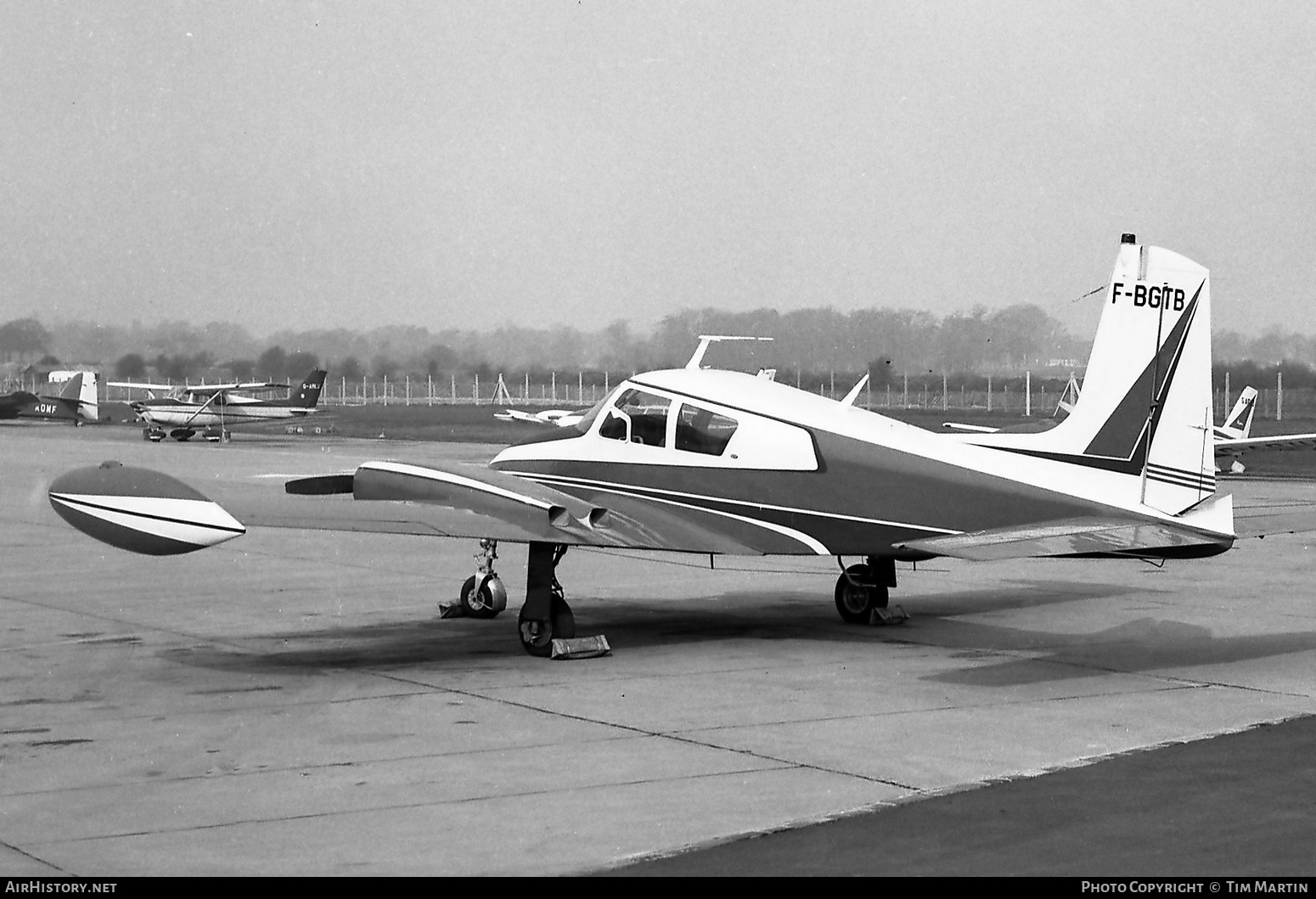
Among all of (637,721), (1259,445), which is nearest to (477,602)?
(637,721)

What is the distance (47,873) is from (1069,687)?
7.25 metres

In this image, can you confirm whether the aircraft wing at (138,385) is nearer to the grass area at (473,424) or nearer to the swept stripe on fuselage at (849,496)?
the grass area at (473,424)

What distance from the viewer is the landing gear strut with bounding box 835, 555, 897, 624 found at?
14.3 metres

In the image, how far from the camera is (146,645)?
43.1ft

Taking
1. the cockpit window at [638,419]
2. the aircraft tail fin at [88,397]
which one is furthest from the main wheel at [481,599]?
the aircraft tail fin at [88,397]

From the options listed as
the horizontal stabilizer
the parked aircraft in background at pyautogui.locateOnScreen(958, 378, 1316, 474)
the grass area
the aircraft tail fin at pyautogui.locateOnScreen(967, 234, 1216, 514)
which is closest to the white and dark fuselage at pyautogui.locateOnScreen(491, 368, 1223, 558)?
the aircraft tail fin at pyautogui.locateOnScreen(967, 234, 1216, 514)

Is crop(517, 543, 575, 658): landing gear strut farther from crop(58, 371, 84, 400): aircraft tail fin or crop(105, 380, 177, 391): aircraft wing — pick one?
crop(58, 371, 84, 400): aircraft tail fin

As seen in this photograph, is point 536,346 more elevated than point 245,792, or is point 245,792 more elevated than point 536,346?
point 536,346

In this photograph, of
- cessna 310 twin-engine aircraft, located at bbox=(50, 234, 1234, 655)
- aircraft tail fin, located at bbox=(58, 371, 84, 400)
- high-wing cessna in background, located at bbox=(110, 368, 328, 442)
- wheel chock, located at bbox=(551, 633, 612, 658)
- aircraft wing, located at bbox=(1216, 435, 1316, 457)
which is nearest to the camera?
cessna 310 twin-engine aircraft, located at bbox=(50, 234, 1234, 655)

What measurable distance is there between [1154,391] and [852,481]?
2.62 metres

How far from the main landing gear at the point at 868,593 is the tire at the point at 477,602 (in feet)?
10.9

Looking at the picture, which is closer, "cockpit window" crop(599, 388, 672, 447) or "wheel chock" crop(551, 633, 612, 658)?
"wheel chock" crop(551, 633, 612, 658)

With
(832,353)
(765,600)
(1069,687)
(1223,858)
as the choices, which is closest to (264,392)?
(832,353)
